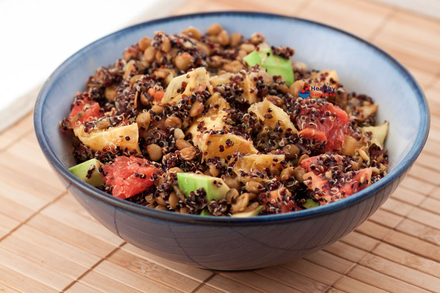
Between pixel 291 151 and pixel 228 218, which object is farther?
pixel 291 151

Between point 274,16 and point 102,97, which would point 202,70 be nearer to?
point 102,97

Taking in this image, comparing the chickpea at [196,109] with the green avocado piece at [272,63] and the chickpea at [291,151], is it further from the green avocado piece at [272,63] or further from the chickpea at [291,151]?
the green avocado piece at [272,63]

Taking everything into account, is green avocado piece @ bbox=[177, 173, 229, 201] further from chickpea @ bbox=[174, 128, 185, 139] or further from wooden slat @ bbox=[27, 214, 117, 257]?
wooden slat @ bbox=[27, 214, 117, 257]

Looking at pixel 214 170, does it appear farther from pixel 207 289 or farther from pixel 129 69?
pixel 129 69

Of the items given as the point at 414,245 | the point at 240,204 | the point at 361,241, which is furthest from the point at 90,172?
the point at 414,245

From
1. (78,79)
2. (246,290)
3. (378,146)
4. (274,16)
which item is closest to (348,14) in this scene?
(274,16)

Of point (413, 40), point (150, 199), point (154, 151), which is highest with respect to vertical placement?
point (154, 151)

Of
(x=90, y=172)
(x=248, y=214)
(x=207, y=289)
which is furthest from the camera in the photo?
(x=207, y=289)
